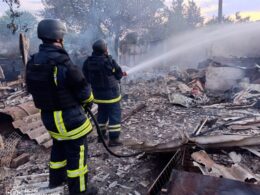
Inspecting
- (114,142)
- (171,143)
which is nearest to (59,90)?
(171,143)

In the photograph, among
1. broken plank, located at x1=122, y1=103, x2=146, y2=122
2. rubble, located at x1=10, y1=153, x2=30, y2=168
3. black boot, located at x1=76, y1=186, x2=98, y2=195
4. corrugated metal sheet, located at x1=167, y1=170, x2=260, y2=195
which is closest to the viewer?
corrugated metal sheet, located at x1=167, y1=170, x2=260, y2=195

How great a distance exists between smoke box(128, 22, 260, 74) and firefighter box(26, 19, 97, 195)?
9578 millimetres

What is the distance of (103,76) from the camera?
4777mm

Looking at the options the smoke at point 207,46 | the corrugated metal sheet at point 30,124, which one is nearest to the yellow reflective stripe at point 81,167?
the corrugated metal sheet at point 30,124

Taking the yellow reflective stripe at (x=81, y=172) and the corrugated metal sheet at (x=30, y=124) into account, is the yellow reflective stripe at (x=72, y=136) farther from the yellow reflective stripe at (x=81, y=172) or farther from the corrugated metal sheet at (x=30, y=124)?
the corrugated metal sheet at (x=30, y=124)

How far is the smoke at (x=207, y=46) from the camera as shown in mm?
15555

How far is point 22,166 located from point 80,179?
167cm

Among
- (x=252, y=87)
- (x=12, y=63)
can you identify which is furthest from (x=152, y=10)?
(x=252, y=87)

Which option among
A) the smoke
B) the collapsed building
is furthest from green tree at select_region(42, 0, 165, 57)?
the collapsed building

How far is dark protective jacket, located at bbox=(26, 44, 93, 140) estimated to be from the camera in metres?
2.95

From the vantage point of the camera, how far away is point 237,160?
12.5 ft

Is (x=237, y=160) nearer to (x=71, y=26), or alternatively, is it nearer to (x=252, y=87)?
(x=252, y=87)

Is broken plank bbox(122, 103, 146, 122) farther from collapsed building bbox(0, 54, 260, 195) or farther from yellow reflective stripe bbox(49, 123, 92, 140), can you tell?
yellow reflective stripe bbox(49, 123, 92, 140)

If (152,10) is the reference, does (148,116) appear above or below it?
below
